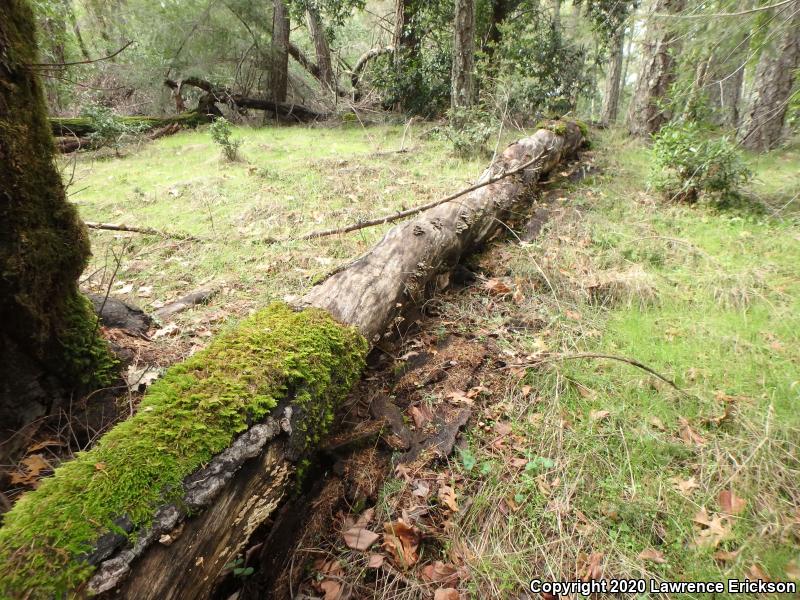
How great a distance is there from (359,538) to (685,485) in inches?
63.7

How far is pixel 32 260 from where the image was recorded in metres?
1.84

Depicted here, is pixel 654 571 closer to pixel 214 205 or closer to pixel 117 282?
pixel 117 282

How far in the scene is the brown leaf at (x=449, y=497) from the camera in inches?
77.9

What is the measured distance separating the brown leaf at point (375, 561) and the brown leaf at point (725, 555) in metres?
1.43

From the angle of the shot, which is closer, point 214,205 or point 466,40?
point 214,205

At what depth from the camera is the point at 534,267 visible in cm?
371

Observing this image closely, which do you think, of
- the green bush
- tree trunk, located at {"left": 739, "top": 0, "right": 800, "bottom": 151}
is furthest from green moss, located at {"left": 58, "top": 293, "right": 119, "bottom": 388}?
tree trunk, located at {"left": 739, "top": 0, "right": 800, "bottom": 151}

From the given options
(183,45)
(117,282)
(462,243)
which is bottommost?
(117,282)

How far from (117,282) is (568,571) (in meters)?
4.50

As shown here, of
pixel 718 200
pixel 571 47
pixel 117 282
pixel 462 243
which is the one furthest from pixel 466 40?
pixel 117 282

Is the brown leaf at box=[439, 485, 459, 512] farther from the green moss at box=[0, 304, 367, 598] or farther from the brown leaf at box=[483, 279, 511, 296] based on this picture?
the brown leaf at box=[483, 279, 511, 296]

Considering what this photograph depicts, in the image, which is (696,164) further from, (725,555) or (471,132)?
(725,555)

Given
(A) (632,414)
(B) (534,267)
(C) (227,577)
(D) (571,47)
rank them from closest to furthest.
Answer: (C) (227,577) < (A) (632,414) < (B) (534,267) < (D) (571,47)

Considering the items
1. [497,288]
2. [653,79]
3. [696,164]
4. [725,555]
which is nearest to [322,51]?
[653,79]
